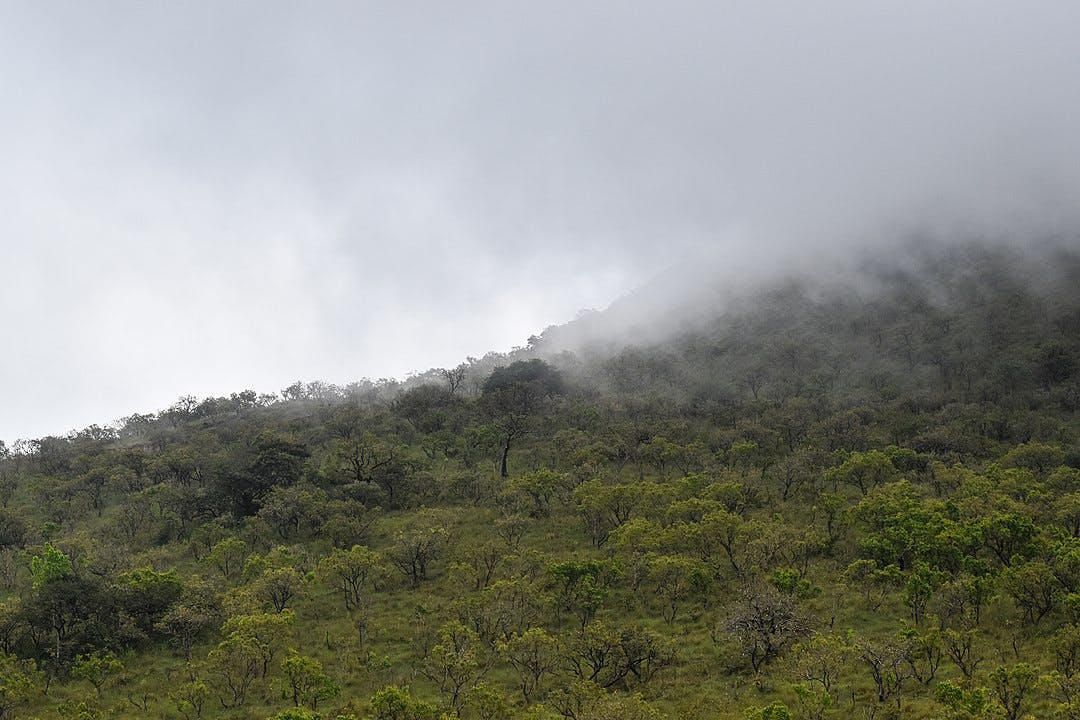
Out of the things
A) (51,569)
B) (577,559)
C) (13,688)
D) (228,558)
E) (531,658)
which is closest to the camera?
(13,688)

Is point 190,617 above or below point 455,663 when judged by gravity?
above

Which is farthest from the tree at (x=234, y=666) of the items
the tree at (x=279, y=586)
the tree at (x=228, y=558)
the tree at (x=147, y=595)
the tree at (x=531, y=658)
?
the tree at (x=228, y=558)

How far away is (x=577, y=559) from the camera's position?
146 ft

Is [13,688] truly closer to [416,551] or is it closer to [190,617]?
[190,617]

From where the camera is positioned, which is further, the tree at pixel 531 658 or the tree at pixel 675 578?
the tree at pixel 675 578

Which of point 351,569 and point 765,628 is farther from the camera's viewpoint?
point 351,569

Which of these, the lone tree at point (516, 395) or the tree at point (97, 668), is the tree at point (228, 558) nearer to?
the tree at point (97, 668)

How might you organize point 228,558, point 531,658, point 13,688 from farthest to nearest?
point 228,558
point 531,658
point 13,688

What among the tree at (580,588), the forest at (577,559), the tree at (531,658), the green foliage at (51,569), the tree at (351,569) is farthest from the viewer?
the tree at (351,569)

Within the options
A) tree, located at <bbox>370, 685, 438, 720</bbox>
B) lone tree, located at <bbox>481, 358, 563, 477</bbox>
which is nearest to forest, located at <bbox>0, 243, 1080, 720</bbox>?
tree, located at <bbox>370, 685, 438, 720</bbox>

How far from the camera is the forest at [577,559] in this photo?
30.3 metres

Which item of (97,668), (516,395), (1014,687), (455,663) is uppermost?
(516,395)

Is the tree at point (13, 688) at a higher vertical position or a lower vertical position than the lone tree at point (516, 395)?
lower

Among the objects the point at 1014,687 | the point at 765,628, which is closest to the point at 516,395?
the point at 765,628
